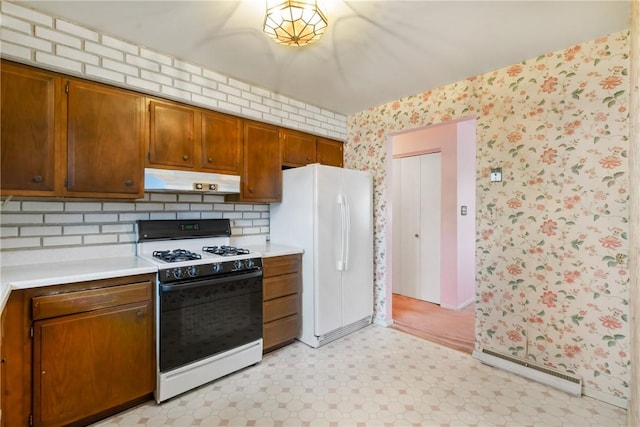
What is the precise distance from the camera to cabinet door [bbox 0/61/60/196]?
173cm

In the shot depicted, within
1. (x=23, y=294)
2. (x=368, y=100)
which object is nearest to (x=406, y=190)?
(x=368, y=100)

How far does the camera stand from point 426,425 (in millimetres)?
1822

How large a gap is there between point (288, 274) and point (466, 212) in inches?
103

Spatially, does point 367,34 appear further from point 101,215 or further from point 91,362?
point 91,362

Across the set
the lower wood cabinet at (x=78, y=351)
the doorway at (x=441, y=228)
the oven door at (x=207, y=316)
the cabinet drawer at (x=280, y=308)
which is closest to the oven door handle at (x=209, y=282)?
the oven door at (x=207, y=316)

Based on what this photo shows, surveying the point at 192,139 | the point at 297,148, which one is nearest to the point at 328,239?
the point at 297,148

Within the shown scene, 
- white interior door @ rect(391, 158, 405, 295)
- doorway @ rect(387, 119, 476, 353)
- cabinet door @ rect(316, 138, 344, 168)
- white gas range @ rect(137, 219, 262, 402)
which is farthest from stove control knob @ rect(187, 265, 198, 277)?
white interior door @ rect(391, 158, 405, 295)

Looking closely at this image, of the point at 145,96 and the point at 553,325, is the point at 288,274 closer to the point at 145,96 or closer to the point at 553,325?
the point at 145,96

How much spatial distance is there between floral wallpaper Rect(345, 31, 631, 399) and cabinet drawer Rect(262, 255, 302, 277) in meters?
1.60

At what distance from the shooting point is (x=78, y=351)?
1732 mm

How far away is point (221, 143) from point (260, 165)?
1.37 ft

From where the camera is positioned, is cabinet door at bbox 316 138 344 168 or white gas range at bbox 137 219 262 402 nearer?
white gas range at bbox 137 219 262 402

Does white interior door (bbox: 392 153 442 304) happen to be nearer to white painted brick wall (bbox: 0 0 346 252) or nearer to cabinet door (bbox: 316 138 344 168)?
cabinet door (bbox: 316 138 344 168)

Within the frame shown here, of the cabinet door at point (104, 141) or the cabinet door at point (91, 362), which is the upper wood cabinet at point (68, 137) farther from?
the cabinet door at point (91, 362)
